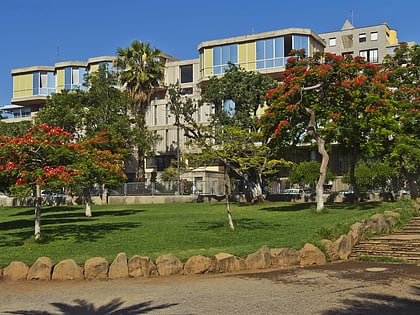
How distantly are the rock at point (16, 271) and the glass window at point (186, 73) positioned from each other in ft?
178

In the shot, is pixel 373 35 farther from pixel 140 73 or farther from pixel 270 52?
pixel 140 73

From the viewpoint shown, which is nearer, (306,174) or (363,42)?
(306,174)

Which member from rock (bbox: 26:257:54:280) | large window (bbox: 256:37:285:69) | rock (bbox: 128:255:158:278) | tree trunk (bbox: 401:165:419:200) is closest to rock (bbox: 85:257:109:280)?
rock (bbox: 128:255:158:278)

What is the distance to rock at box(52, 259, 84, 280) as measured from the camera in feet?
39.7

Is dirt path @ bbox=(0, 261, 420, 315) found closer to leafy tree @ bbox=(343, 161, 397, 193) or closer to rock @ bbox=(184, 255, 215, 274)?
rock @ bbox=(184, 255, 215, 274)

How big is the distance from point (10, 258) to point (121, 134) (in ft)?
99.3

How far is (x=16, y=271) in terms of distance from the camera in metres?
12.2

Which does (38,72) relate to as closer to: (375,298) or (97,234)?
(97,234)

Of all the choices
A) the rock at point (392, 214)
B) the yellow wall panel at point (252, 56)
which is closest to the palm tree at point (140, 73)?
the yellow wall panel at point (252, 56)

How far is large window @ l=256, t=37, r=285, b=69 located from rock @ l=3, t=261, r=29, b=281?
145 feet

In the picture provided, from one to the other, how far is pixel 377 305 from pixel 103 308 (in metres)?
4.54

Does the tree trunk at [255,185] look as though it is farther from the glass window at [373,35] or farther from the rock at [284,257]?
the glass window at [373,35]

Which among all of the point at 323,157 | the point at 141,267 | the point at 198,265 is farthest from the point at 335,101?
the point at 141,267

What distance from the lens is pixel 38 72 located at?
71.5 metres
